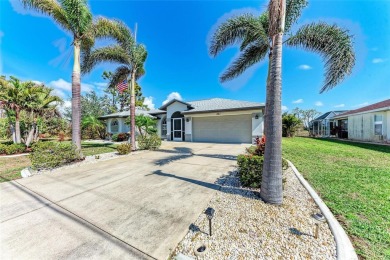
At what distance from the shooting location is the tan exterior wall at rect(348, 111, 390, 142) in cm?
1552

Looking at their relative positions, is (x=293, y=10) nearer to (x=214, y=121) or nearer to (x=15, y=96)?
(x=214, y=121)

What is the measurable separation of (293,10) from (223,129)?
11.0 meters

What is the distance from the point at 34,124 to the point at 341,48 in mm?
20673

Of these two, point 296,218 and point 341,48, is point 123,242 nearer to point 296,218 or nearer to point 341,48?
point 296,218

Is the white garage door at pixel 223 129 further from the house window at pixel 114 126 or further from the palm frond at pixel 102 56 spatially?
the house window at pixel 114 126

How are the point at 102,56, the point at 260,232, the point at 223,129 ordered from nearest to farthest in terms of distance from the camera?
the point at 260,232 → the point at 102,56 → the point at 223,129

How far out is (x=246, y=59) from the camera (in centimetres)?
990

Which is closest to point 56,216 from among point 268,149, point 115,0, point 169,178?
point 169,178

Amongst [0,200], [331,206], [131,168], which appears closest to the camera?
[331,206]

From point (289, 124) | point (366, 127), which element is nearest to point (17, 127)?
point (289, 124)

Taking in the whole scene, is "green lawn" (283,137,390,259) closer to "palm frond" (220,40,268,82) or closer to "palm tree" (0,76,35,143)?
"palm frond" (220,40,268,82)

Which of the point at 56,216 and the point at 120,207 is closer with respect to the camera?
the point at 56,216

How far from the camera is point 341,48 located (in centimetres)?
659

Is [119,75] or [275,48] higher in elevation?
[119,75]
